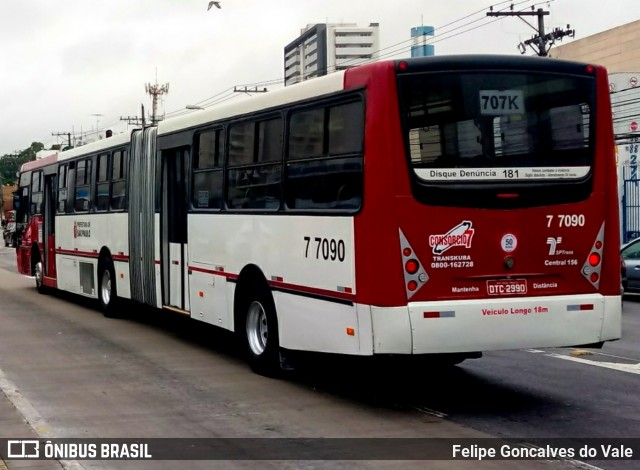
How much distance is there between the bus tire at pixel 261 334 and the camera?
10219mm

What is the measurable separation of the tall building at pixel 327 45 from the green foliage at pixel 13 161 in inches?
1602

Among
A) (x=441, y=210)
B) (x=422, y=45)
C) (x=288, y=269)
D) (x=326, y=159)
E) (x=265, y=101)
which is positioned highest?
(x=422, y=45)

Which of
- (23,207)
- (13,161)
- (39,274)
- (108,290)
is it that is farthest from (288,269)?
(13,161)

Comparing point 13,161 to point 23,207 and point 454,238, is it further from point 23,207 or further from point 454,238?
point 454,238

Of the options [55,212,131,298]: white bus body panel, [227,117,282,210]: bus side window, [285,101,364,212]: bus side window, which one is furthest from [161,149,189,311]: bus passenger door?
[285,101,364,212]: bus side window

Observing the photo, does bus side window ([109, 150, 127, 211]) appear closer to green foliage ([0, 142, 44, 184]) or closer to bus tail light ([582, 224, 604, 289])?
bus tail light ([582, 224, 604, 289])

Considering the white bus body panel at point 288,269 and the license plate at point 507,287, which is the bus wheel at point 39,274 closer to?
the white bus body panel at point 288,269

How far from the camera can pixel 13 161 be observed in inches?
5128

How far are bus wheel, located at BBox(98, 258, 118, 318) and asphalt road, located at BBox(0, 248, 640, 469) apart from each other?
2.91 metres

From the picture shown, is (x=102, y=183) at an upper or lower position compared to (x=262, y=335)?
upper

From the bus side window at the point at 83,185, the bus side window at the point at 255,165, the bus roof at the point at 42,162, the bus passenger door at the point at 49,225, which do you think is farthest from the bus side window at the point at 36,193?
the bus side window at the point at 255,165

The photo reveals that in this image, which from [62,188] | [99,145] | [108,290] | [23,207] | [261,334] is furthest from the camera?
[23,207]

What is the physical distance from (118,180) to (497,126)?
957cm

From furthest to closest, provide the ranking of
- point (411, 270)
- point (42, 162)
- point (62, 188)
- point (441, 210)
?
point (42, 162) < point (62, 188) < point (441, 210) < point (411, 270)
